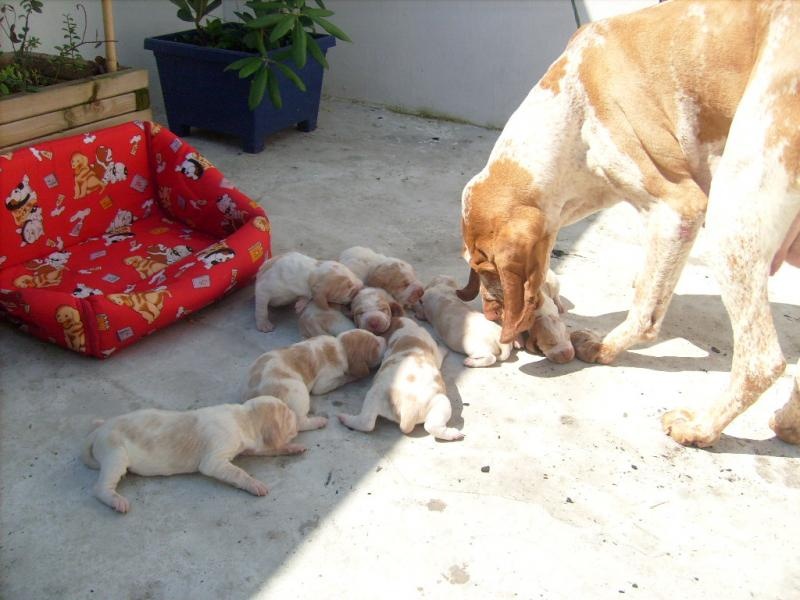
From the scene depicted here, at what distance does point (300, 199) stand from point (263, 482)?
235 cm

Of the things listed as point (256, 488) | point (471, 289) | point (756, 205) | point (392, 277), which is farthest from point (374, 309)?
point (756, 205)

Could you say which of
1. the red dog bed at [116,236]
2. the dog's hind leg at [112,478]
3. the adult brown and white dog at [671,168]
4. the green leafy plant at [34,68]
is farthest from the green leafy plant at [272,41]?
the dog's hind leg at [112,478]

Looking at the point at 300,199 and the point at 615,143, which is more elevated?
the point at 615,143

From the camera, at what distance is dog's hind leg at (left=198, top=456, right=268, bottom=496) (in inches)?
91.4

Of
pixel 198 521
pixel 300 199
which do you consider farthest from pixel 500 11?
pixel 198 521

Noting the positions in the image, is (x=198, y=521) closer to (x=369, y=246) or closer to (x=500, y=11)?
(x=369, y=246)

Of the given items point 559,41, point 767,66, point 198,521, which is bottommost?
point 198,521

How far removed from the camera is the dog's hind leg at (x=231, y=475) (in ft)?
7.61

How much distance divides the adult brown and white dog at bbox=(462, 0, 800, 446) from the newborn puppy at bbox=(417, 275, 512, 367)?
0.40ft

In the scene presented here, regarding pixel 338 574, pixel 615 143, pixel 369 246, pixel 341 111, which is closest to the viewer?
pixel 338 574

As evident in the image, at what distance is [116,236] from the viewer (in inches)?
147

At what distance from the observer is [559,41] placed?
217 inches

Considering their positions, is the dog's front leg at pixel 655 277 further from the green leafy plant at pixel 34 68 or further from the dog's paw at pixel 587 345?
the green leafy plant at pixel 34 68

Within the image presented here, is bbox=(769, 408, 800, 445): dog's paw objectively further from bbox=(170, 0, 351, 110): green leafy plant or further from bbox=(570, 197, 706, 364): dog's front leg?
bbox=(170, 0, 351, 110): green leafy plant
